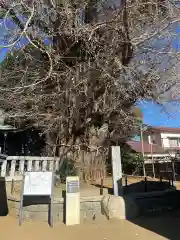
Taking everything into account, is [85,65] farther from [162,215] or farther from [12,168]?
[162,215]

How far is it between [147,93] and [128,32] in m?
2.81

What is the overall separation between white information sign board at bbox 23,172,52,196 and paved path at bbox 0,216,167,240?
0.80m

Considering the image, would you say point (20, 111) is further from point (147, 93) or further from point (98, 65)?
point (147, 93)

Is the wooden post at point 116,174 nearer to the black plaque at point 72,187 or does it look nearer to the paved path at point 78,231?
the paved path at point 78,231

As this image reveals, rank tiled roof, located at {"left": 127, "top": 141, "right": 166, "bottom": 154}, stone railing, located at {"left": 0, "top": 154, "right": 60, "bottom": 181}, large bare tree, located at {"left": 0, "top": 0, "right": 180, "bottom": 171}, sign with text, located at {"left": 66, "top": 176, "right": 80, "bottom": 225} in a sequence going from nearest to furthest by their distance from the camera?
sign with text, located at {"left": 66, "top": 176, "right": 80, "bottom": 225}, stone railing, located at {"left": 0, "top": 154, "right": 60, "bottom": 181}, large bare tree, located at {"left": 0, "top": 0, "right": 180, "bottom": 171}, tiled roof, located at {"left": 127, "top": 141, "right": 166, "bottom": 154}

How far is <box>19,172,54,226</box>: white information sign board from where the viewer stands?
26.0 feet

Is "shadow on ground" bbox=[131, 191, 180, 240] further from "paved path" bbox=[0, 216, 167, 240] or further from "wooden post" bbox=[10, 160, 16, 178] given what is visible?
"wooden post" bbox=[10, 160, 16, 178]

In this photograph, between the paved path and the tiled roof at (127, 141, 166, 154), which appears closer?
the paved path

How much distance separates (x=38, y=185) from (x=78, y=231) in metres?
1.70

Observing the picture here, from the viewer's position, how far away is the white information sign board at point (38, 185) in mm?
7918

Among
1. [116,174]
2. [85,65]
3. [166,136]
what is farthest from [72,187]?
[166,136]

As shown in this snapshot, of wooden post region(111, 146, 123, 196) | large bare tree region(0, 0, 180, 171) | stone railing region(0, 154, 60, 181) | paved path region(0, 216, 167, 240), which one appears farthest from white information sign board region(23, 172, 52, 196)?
large bare tree region(0, 0, 180, 171)

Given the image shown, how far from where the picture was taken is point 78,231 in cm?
712

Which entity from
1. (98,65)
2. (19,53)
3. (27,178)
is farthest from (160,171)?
(27,178)
